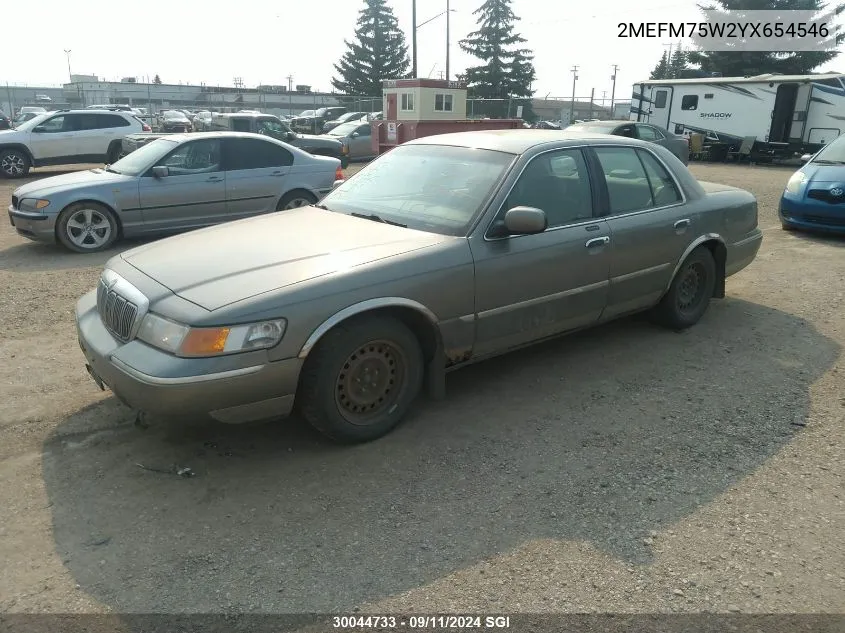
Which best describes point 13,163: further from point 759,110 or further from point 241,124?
point 759,110

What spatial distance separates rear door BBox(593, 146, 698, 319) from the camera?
4688mm

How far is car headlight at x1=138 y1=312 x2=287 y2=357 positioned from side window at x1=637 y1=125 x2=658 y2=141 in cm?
1658

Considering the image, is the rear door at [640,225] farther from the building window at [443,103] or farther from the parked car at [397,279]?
the building window at [443,103]

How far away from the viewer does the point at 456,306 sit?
12.5 feet

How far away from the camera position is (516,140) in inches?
178

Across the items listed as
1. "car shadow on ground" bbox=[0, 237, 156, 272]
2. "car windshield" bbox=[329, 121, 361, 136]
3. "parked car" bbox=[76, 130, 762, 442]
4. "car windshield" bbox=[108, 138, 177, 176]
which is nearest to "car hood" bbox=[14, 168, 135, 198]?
"car windshield" bbox=[108, 138, 177, 176]

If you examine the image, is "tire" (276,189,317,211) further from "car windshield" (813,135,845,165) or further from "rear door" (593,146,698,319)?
"car windshield" (813,135,845,165)

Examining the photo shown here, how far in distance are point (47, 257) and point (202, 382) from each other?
654 centimetres

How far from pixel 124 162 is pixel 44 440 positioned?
6.41 metres

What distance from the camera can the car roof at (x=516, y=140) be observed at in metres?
4.41

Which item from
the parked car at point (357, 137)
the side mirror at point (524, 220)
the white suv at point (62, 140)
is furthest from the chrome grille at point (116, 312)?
the parked car at point (357, 137)

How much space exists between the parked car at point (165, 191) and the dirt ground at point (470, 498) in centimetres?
406

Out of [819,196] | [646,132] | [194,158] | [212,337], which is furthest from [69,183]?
[646,132]

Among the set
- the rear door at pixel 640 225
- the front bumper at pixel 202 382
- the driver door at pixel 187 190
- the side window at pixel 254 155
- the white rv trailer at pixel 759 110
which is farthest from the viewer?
the white rv trailer at pixel 759 110
